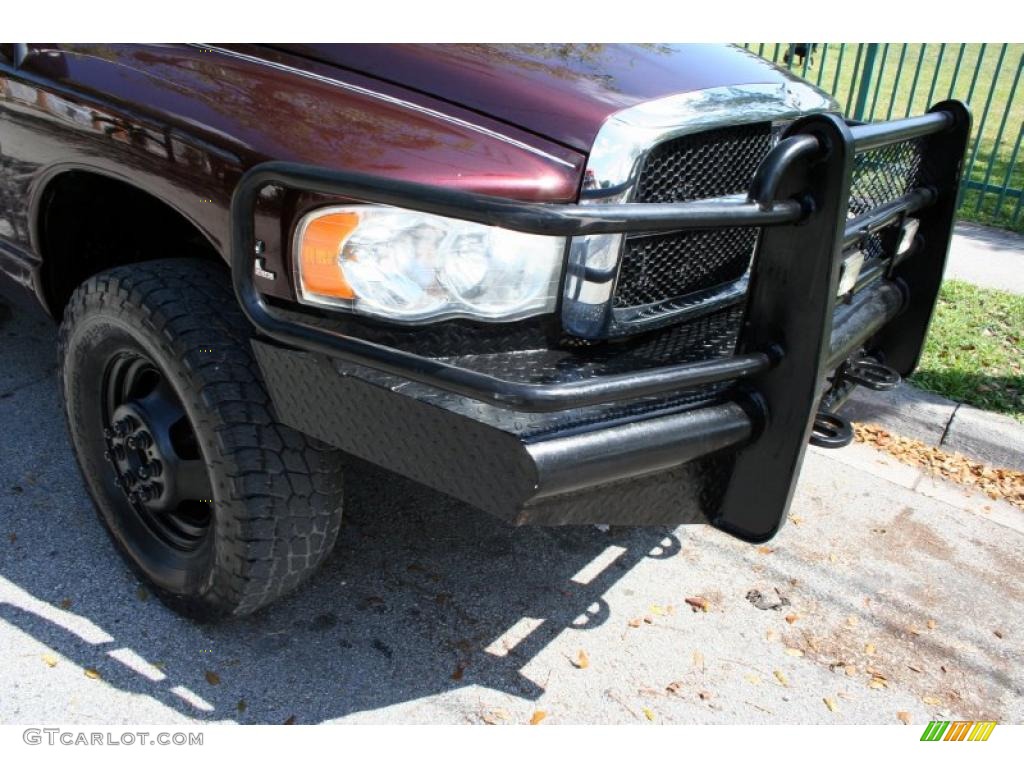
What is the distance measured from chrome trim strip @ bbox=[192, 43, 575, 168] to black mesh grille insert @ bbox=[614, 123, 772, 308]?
27 centimetres

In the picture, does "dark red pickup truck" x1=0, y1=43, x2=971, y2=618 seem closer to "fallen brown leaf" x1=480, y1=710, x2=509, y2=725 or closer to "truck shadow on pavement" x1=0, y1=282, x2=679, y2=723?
"truck shadow on pavement" x1=0, y1=282, x2=679, y2=723

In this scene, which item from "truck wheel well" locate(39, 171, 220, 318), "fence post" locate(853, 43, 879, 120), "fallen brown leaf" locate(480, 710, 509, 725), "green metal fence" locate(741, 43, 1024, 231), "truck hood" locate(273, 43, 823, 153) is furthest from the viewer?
"fence post" locate(853, 43, 879, 120)

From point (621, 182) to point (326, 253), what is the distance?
682 mm

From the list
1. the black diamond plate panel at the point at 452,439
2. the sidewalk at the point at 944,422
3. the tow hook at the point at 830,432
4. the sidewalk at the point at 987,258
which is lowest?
the sidewalk at the point at 944,422

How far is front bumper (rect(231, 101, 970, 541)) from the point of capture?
1777 mm

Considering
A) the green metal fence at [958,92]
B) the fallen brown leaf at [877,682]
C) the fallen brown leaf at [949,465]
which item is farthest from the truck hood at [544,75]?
the green metal fence at [958,92]

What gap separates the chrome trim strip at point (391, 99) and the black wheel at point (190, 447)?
543 millimetres

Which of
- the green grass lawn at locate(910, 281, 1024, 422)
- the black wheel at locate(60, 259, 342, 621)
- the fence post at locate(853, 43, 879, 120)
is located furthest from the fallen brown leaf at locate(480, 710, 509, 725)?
the fence post at locate(853, 43, 879, 120)

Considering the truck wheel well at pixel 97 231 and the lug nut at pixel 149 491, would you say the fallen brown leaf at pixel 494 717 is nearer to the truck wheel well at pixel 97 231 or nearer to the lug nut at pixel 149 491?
the lug nut at pixel 149 491

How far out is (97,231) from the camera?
9.43 feet

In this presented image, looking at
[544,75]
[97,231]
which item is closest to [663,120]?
[544,75]

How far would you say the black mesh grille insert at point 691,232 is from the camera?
225cm
